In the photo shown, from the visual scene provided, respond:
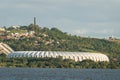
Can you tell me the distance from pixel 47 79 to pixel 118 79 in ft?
69.6

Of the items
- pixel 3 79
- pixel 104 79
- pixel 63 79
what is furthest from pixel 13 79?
pixel 104 79

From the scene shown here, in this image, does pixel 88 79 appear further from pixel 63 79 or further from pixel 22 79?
pixel 22 79

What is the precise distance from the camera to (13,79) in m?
148

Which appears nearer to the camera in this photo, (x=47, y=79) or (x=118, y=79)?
(x=47, y=79)

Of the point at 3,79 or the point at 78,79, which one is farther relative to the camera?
the point at 78,79

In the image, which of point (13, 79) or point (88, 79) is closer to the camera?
point (13, 79)

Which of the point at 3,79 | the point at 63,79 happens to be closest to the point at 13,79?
the point at 3,79

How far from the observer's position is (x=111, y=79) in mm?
163375

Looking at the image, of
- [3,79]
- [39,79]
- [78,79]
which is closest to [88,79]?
[78,79]

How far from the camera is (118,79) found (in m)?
163

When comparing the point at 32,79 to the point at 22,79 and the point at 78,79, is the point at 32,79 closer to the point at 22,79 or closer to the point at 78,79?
the point at 22,79

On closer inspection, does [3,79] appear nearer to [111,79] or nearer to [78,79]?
[78,79]

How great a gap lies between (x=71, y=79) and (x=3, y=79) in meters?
18.4

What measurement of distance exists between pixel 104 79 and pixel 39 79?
65.8 feet
